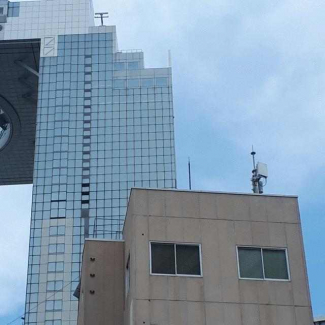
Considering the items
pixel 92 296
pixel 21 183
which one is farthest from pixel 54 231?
pixel 92 296

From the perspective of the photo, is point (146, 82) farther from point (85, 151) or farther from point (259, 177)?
point (259, 177)

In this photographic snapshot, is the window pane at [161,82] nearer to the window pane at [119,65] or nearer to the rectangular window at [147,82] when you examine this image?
the rectangular window at [147,82]

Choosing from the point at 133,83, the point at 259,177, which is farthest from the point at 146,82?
the point at 259,177

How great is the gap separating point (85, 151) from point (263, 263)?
2869 inches

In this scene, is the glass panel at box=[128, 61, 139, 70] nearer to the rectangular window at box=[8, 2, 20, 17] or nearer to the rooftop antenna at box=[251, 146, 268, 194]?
the rectangular window at box=[8, 2, 20, 17]

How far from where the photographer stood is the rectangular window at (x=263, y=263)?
30.8 metres

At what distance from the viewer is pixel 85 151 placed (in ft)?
335

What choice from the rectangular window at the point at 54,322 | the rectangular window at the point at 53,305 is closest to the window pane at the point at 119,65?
the rectangular window at the point at 53,305

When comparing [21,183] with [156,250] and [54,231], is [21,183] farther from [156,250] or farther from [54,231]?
[156,250]

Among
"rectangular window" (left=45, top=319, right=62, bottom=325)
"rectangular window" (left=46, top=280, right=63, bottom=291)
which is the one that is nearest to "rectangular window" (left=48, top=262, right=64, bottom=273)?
"rectangular window" (left=46, top=280, right=63, bottom=291)

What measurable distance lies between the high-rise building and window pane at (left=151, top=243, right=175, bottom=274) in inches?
2394

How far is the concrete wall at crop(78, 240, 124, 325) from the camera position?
33.7 metres

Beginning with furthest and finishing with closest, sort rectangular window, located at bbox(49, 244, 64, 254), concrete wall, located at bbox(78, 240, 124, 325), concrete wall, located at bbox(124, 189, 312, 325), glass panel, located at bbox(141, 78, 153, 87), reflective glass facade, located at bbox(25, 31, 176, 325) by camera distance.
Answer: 1. glass panel, located at bbox(141, 78, 153, 87)
2. rectangular window, located at bbox(49, 244, 64, 254)
3. reflective glass facade, located at bbox(25, 31, 176, 325)
4. concrete wall, located at bbox(78, 240, 124, 325)
5. concrete wall, located at bbox(124, 189, 312, 325)

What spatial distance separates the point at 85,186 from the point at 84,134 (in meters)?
7.79
